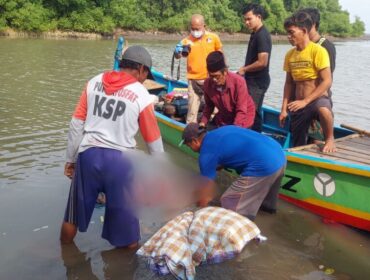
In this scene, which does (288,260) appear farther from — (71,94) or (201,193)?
(71,94)

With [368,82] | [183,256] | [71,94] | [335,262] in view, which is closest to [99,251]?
[183,256]

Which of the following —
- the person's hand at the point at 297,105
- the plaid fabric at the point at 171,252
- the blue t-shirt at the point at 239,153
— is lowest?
Answer: the plaid fabric at the point at 171,252

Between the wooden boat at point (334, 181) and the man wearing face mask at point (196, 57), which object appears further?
→ the man wearing face mask at point (196, 57)

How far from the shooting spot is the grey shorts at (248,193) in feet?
12.9

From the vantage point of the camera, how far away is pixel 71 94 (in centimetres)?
1192

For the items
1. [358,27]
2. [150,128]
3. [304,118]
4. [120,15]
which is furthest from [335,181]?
[358,27]

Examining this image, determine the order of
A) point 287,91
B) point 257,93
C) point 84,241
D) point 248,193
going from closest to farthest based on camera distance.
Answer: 1. point 248,193
2. point 84,241
3. point 287,91
4. point 257,93

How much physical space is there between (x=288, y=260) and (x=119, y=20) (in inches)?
1780

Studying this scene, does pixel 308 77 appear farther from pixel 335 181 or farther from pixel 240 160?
pixel 240 160

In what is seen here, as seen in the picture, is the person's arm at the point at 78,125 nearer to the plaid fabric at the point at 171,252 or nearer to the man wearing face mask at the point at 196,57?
the plaid fabric at the point at 171,252

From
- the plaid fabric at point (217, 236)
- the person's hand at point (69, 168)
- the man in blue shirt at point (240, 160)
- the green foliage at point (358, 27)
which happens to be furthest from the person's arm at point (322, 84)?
the green foliage at point (358, 27)

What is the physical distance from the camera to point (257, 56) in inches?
227

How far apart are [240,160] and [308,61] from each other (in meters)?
1.89

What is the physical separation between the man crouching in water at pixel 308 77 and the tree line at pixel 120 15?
21061 mm
